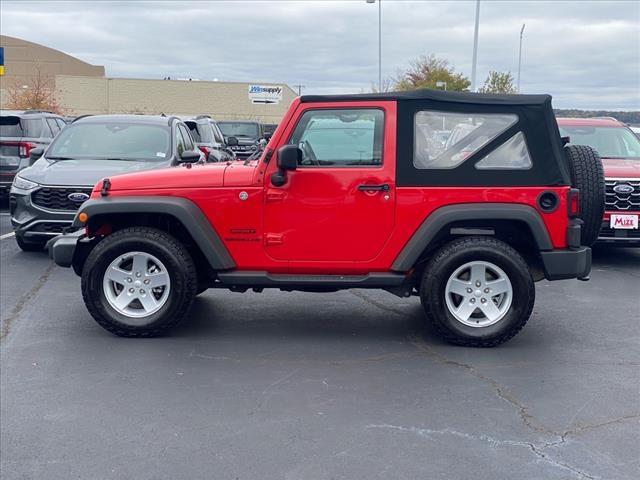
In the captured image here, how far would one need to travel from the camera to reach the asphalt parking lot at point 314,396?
4629 millimetres

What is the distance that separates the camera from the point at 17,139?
15.1 meters

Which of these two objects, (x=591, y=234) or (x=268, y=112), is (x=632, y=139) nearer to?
(x=591, y=234)

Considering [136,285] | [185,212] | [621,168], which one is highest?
[621,168]

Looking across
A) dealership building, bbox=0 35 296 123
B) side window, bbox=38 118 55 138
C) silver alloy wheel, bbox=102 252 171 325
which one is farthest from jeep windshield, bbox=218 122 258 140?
dealership building, bbox=0 35 296 123

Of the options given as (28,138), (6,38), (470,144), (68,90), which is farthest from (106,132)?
(6,38)

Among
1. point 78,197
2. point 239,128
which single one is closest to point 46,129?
point 78,197

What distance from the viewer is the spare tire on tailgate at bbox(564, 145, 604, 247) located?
23.1 ft

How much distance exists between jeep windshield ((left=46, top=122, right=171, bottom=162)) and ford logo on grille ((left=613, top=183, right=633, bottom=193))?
5.55m

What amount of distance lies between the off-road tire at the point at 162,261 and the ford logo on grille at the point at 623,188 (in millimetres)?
5773

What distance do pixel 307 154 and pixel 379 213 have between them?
74 centimetres

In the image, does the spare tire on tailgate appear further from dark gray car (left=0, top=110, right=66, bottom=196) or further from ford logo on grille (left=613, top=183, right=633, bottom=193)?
dark gray car (left=0, top=110, right=66, bottom=196)

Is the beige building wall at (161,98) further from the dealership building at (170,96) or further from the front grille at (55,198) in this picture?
the front grille at (55,198)

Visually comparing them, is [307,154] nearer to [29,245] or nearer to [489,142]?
[489,142]

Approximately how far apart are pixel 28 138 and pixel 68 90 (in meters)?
46.0
